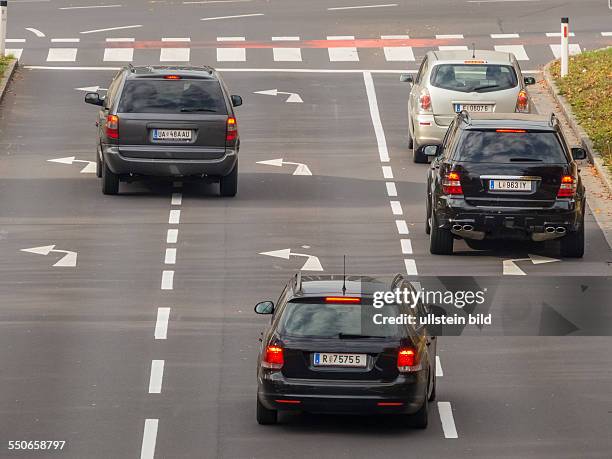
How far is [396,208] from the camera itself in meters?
26.9

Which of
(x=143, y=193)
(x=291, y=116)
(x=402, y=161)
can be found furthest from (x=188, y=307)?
(x=291, y=116)

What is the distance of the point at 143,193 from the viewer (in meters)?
28.0

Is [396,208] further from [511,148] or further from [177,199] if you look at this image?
[511,148]

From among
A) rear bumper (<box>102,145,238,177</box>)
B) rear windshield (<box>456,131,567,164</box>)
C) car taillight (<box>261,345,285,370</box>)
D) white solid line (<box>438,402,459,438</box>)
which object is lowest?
rear bumper (<box>102,145,238,177</box>)

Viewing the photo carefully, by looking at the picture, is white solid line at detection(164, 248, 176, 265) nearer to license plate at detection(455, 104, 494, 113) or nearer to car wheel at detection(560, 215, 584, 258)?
car wheel at detection(560, 215, 584, 258)

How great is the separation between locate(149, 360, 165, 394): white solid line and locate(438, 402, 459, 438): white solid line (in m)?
2.63

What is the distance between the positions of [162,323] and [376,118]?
14.6m

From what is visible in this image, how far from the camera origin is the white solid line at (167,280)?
21.8m

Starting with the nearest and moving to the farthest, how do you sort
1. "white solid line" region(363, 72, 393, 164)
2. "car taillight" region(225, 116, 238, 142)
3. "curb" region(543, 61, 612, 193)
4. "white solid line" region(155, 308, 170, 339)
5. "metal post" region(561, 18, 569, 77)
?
"white solid line" region(155, 308, 170, 339), "car taillight" region(225, 116, 238, 142), "curb" region(543, 61, 612, 193), "white solid line" region(363, 72, 393, 164), "metal post" region(561, 18, 569, 77)

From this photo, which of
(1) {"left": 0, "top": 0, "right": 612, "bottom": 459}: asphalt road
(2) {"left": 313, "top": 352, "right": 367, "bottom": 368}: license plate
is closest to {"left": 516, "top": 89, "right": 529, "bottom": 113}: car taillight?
(1) {"left": 0, "top": 0, "right": 612, "bottom": 459}: asphalt road

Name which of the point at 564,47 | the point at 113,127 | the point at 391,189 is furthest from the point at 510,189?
the point at 564,47

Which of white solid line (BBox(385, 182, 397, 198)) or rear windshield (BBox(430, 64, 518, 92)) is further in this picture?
rear windshield (BBox(430, 64, 518, 92))

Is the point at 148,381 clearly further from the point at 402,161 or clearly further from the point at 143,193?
the point at 402,161

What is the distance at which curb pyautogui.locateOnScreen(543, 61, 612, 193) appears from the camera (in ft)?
95.8
